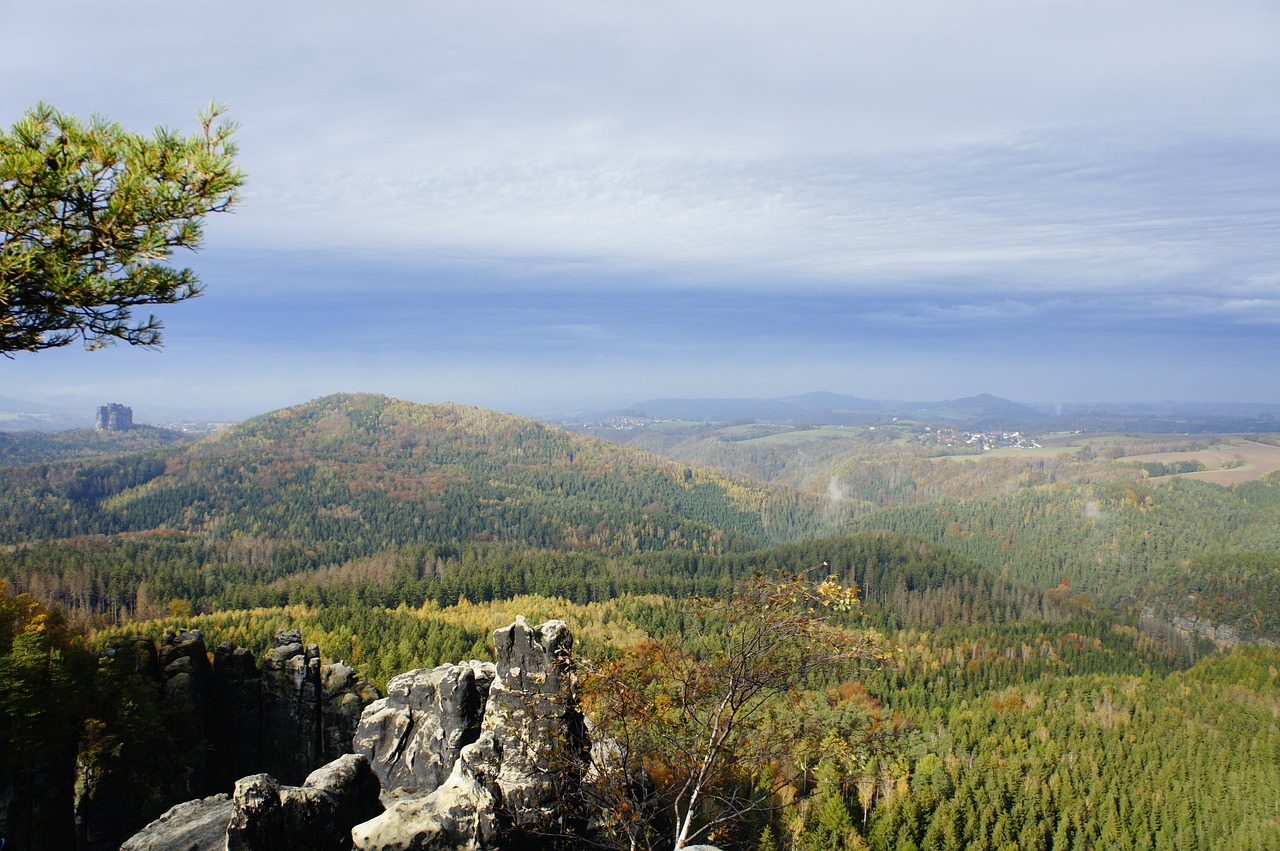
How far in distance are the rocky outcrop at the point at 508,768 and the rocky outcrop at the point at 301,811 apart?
47.6 inches

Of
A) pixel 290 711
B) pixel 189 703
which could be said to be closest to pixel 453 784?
pixel 189 703

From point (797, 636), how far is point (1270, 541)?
229 metres

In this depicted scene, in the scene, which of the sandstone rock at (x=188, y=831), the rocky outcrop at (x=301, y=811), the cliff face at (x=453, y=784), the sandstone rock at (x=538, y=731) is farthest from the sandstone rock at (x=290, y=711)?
the rocky outcrop at (x=301, y=811)

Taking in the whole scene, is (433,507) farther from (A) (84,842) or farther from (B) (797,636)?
(B) (797,636)

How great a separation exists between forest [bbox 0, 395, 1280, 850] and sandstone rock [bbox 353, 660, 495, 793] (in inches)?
295

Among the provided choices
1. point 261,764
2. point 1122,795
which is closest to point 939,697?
point 1122,795

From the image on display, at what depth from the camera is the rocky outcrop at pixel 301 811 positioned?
11.5m

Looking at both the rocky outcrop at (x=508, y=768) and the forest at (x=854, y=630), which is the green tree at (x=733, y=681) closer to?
the forest at (x=854, y=630)

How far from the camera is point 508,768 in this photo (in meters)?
15.6

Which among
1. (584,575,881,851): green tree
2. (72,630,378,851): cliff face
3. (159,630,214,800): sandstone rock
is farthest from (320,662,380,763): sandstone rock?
(584,575,881,851): green tree

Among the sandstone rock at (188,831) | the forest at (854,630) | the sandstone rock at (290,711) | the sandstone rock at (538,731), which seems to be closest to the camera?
the sandstone rock at (188,831)

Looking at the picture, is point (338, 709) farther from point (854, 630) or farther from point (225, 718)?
point (854, 630)

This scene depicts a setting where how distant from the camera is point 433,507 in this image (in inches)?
7790

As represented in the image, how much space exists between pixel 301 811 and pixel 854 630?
1079cm
